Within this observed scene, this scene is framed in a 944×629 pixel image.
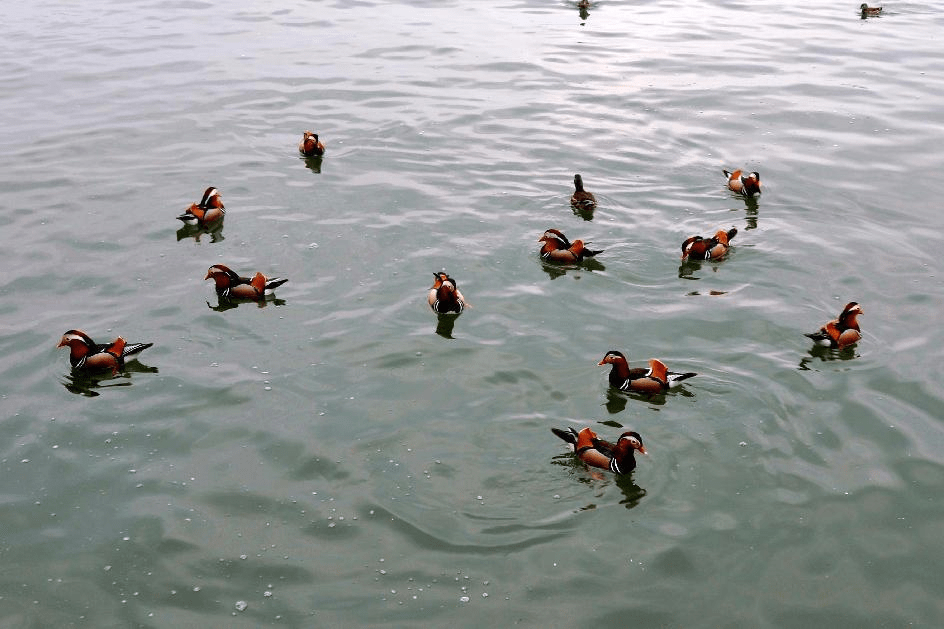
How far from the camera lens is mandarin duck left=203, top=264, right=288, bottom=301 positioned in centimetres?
1382

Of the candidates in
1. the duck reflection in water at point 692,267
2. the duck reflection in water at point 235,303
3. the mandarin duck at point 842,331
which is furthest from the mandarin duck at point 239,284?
the mandarin duck at point 842,331

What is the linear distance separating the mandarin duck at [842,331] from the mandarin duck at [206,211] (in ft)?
32.6

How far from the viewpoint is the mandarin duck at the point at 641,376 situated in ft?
37.9

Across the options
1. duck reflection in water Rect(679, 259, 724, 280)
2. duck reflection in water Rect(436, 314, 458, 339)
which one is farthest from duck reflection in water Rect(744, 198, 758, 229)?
duck reflection in water Rect(436, 314, 458, 339)

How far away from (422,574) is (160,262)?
27.6 feet

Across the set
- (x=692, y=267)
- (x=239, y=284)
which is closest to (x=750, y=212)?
(x=692, y=267)

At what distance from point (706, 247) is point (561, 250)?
2.25 m

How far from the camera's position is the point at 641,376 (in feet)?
38.1

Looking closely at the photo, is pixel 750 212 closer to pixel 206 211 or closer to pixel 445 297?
pixel 445 297

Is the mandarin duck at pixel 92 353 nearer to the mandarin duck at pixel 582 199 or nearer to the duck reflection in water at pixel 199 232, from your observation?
the duck reflection in water at pixel 199 232

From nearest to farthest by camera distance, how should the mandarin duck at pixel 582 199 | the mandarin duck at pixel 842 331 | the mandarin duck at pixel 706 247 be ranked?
the mandarin duck at pixel 842 331
the mandarin duck at pixel 706 247
the mandarin duck at pixel 582 199

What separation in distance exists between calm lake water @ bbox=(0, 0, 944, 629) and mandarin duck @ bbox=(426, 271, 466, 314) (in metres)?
0.25

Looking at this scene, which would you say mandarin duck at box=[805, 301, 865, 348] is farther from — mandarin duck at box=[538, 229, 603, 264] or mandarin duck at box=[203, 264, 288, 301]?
mandarin duck at box=[203, 264, 288, 301]

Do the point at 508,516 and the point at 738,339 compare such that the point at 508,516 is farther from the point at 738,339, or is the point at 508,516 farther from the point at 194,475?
the point at 738,339
